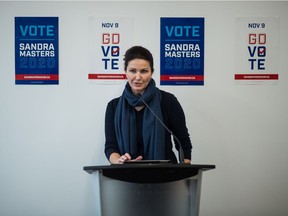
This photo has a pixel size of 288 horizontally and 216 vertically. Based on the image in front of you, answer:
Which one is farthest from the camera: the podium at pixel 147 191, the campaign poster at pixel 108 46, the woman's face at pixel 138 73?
the campaign poster at pixel 108 46

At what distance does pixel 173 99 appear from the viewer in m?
1.99

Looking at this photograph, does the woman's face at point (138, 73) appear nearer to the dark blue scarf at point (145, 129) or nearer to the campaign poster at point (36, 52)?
the dark blue scarf at point (145, 129)

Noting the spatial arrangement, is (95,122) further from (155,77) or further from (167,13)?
(167,13)

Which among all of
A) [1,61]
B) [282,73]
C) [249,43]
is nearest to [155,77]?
[249,43]

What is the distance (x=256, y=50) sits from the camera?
2.57 m

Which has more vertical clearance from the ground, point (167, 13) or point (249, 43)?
point (167, 13)

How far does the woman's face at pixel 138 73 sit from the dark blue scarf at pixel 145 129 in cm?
6

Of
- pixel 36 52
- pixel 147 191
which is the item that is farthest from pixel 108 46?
pixel 147 191

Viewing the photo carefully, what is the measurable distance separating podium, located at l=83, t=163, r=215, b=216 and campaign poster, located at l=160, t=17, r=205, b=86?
1.48 m

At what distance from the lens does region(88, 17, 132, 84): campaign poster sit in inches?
99.8

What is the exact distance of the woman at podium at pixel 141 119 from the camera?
1836 millimetres

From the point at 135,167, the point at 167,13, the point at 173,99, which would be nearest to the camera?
the point at 135,167

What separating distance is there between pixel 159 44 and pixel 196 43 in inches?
12.2

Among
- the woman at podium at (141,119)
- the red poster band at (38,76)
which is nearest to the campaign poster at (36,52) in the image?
the red poster band at (38,76)
